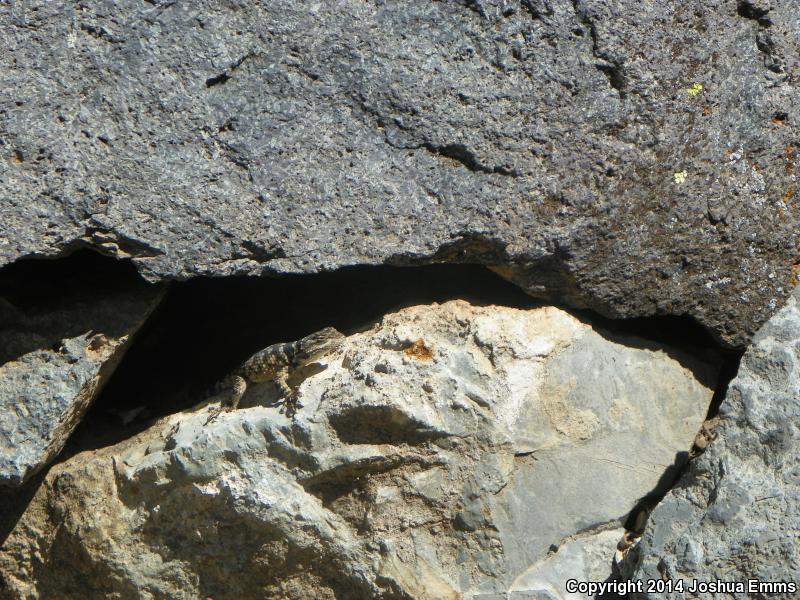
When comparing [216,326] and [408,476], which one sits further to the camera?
[216,326]

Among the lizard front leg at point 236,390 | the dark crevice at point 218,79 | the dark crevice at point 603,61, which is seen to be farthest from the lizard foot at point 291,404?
the dark crevice at point 603,61

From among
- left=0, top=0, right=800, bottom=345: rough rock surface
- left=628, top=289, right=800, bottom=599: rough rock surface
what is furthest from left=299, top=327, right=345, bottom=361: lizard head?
left=628, top=289, right=800, bottom=599: rough rock surface

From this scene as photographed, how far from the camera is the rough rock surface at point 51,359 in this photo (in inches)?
136

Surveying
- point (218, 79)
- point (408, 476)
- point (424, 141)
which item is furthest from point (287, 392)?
point (218, 79)

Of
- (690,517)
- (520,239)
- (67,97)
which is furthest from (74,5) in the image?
(690,517)

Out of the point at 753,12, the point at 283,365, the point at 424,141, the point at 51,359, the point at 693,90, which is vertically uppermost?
the point at 753,12

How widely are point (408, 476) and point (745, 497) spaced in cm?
134

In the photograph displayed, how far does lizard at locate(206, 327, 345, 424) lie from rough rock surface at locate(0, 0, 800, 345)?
655mm

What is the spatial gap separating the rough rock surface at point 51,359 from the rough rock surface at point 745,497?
231cm

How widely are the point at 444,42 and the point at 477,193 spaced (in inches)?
24.5

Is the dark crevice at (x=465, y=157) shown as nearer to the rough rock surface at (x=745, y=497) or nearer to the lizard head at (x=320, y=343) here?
the lizard head at (x=320, y=343)

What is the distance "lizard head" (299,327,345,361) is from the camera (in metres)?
4.00

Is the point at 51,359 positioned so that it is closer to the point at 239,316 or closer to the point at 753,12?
the point at 239,316

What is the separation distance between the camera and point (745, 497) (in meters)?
3.39
